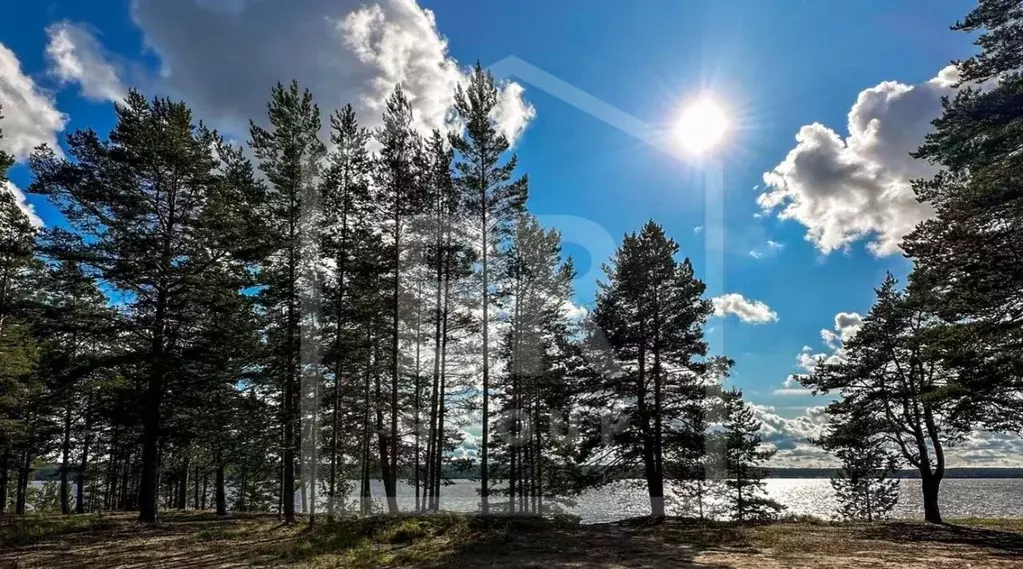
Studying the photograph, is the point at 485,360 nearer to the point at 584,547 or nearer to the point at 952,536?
the point at 584,547

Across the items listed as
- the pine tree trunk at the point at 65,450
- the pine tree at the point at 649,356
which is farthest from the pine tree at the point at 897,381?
the pine tree trunk at the point at 65,450

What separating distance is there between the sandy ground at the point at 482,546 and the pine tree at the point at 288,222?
523cm

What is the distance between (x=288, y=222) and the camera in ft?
64.3

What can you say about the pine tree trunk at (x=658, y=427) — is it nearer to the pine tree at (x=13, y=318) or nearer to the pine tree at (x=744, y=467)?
the pine tree at (x=744, y=467)

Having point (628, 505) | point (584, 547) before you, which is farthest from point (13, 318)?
point (628, 505)

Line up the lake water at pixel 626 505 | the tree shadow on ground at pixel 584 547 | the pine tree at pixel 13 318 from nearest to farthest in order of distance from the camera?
the tree shadow on ground at pixel 584 547 < the pine tree at pixel 13 318 < the lake water at pixel 626 505

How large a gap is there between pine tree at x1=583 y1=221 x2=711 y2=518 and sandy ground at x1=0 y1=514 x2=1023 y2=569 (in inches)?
141

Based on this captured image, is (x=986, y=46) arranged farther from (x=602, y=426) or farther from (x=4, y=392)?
(x=4, y=392)

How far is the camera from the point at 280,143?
1945 centimetres

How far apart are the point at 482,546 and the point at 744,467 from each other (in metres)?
22.3

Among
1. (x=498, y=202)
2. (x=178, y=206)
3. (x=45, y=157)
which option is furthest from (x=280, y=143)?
(x=498, y=202)

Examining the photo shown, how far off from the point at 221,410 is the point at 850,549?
69.0 feet

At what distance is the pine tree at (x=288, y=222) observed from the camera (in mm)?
18688

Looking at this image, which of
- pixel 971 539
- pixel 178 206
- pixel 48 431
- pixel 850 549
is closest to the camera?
pixel 850 549
